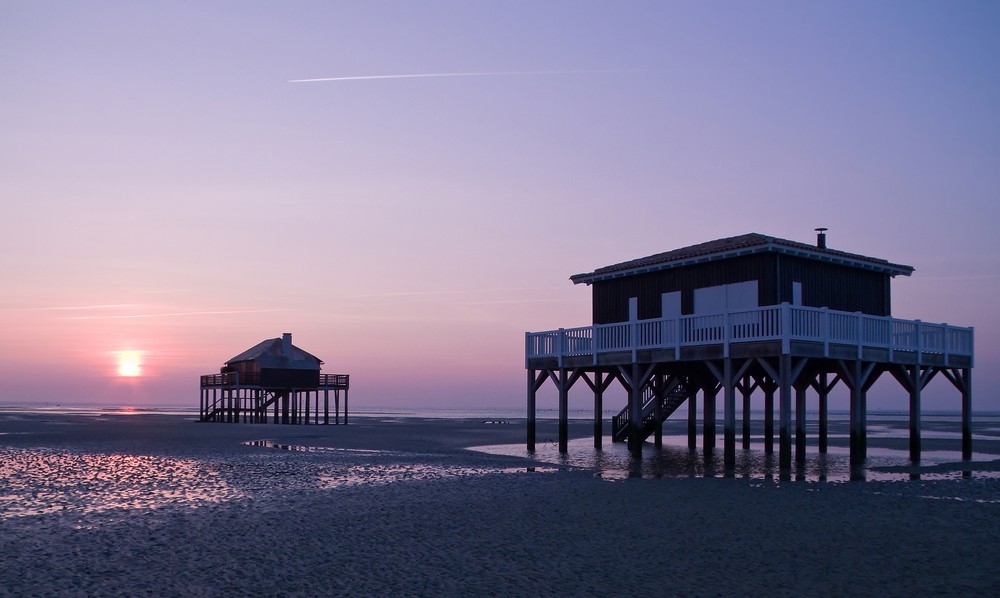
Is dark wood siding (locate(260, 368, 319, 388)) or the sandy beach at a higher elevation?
dark wood siding (locate(260, 368, 319, 388))

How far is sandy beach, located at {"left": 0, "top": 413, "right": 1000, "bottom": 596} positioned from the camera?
10.3 metres

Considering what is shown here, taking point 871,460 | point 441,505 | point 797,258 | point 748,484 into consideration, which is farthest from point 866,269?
point 441,505

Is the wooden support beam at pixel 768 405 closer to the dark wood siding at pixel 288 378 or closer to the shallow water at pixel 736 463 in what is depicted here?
the shallow water at pixel 736 463

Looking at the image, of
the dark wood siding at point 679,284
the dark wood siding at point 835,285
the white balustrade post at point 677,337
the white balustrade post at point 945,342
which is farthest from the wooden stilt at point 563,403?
the white balustrade post at point 945,342

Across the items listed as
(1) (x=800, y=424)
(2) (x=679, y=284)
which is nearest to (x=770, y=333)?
(2) (x=679, y=284)

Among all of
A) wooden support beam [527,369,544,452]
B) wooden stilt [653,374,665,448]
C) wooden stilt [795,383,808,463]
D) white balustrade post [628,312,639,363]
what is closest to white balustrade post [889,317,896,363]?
wooden stilt [795,383,808,463]

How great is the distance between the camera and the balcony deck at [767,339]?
2425cm

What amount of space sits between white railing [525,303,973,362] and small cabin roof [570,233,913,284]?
2242 mm

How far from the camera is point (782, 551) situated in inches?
477

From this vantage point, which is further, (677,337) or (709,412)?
(709,412)

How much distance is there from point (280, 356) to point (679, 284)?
44.6 metres

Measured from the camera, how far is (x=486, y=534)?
13.4 m

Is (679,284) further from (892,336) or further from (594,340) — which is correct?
(892,336)

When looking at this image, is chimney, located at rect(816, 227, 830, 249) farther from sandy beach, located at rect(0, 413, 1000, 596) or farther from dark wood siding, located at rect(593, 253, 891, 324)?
sandy beach, located at rect(0, 413, 1000, 596)
